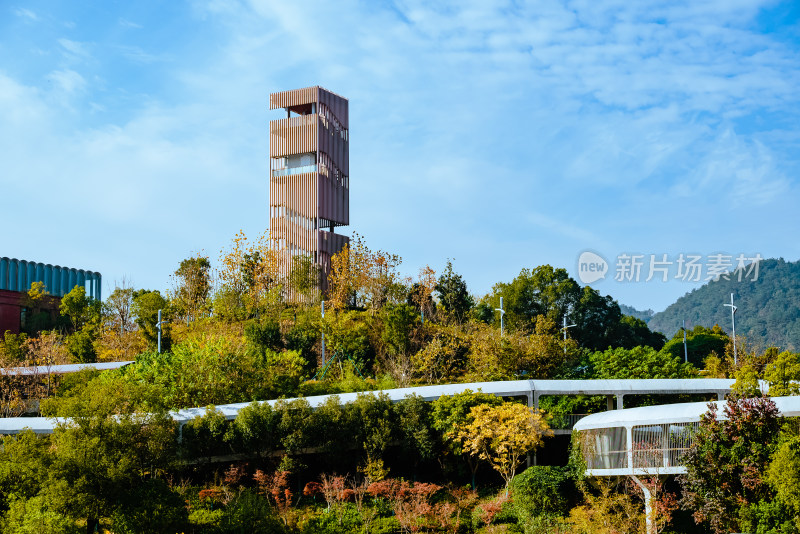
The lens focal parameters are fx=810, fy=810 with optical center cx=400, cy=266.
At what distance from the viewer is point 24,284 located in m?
58.8

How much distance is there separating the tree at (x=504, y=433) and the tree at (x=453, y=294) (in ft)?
63.5

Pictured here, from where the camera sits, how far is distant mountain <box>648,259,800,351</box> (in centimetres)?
12225

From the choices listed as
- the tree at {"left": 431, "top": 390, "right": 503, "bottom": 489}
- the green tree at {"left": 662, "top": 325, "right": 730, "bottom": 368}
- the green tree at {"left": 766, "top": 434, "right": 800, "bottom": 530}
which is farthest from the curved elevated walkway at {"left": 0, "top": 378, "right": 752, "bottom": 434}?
the green tree at {"left": 662, "top": 325, "right": 730, "bottom": 368}

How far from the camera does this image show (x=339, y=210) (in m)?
51.8

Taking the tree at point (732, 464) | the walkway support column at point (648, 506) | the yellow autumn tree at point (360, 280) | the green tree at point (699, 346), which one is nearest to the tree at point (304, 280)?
the yellow autumn tree at point (360, 280)

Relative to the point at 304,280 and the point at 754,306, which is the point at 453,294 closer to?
the point at 304,280

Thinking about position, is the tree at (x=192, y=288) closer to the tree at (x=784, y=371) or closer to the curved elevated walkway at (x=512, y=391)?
the curved elevated walkway at (x=512, y=391)

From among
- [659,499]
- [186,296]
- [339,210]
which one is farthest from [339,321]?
[659,499]

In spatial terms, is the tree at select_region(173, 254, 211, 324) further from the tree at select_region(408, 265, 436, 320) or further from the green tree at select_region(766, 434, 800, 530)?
the green tree at select_region(766, 434, 800, 530)

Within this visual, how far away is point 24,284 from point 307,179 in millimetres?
24214

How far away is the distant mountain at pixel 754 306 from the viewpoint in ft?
401

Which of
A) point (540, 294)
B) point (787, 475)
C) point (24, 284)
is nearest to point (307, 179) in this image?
point (540, 294)

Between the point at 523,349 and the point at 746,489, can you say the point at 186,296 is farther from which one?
the point at 746,489

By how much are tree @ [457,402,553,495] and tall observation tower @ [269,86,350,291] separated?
24095 mm
